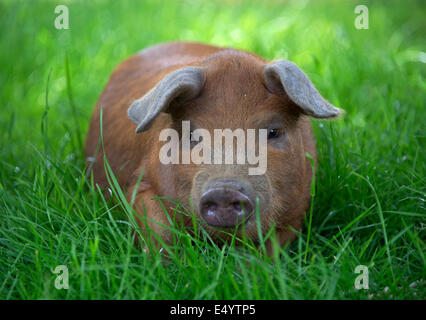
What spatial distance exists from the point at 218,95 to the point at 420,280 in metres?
1.54

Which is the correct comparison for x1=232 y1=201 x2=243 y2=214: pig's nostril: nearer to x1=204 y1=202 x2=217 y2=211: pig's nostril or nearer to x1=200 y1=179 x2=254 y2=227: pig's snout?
x1=200 y1=179 x2=254 y2=227: pig's snout

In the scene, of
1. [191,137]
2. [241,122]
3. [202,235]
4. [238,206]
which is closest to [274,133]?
[241,122]

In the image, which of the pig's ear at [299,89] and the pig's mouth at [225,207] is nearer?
the pig's mouth at [225,207]

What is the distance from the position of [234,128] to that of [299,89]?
42 centimetres

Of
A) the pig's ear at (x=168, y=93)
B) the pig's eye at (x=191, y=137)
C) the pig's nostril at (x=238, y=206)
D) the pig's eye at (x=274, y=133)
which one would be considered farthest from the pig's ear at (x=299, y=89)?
the pig's nostril at (x=238, y=206)

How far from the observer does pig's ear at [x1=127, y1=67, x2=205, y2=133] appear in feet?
10.9

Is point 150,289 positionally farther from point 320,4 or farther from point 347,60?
point 320,4

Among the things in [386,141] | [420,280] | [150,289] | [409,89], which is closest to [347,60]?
[409,89]

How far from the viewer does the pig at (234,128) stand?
3170 mm

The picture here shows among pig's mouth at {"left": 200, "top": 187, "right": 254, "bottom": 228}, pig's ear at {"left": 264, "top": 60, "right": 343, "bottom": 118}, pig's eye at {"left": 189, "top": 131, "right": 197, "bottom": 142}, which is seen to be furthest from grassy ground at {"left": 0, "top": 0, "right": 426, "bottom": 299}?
pig's ear at {"left": 264, "top": 60, "right": 343, "bottom": 118}

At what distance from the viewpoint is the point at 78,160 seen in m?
4.97

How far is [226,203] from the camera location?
306cm

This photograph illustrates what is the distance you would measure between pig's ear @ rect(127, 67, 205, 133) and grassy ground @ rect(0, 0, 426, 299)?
0.62 meters

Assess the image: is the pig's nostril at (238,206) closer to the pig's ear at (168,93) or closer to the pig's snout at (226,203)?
the pig's snout at (226,203)
